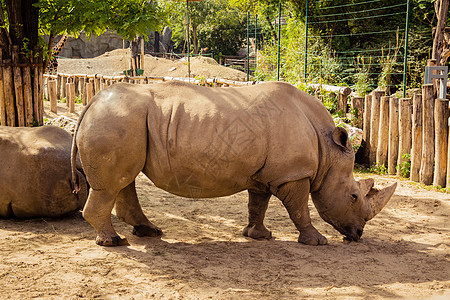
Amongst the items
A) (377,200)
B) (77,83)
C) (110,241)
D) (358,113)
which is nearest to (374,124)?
(358,113)

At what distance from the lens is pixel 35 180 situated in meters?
5.98

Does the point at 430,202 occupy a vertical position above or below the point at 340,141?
below

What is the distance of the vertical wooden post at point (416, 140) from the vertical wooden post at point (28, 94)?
253 inches

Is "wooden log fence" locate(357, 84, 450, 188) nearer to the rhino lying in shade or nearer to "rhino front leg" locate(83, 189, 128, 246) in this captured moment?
"rhino front leg" locate(83, 189, 128, 246)

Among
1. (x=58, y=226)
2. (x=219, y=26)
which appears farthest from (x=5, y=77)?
(x=219, y=26)

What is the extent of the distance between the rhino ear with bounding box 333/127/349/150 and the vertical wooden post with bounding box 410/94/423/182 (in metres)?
3.33

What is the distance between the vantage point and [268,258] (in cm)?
507

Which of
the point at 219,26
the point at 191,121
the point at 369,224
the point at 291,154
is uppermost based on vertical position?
the point at 219,26

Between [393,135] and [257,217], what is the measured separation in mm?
4188

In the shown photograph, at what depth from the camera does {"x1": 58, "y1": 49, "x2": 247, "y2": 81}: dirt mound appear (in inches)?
1117

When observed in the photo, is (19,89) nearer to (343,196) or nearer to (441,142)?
(343,196)

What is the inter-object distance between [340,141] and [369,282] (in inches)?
65.7

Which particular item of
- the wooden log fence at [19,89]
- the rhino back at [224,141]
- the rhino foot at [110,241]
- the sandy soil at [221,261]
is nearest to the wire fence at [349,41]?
the wooden log fence at [19,89]

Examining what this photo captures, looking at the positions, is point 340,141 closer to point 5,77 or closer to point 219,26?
point 5,77
